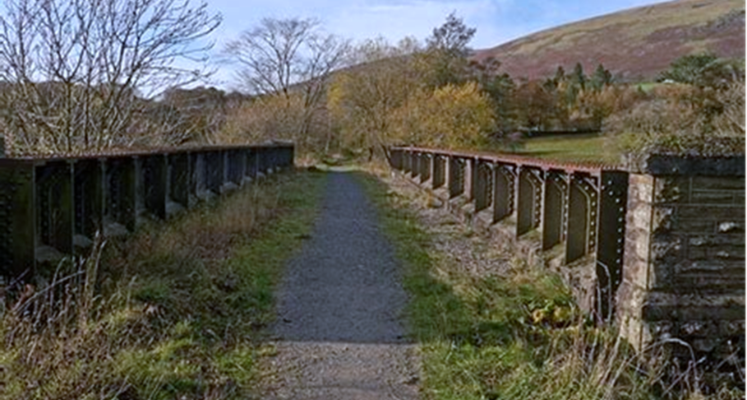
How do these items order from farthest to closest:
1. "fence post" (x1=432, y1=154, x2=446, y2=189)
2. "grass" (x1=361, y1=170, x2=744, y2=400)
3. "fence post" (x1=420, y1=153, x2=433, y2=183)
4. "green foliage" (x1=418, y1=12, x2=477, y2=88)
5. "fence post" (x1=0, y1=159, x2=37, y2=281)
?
"green foliage" (x1=418, y1=12, x2=477, y2=88) < "fence post" (x1=420, y1=153, x2=433, y2=183) < "fence post" (x1=432, y1=154, x2=446, y2=189) < "fence post" (x1=0, y1=159, x2=37, y2=281) < "grass" (x1=361, y1=170, x2=744, y2=400)

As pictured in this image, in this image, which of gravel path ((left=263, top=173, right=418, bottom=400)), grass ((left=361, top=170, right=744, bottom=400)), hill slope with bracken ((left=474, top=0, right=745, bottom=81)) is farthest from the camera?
hill slope with bracken ((left=474, top=0, right=745, bottom=81))

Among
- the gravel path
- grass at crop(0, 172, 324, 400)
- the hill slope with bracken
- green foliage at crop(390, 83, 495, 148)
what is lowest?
the gravel path

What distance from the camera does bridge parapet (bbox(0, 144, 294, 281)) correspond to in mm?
5059

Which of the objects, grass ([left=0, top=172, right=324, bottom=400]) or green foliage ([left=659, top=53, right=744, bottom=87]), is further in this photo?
green foliage ([left=659, top=53, right=744, bottom=87])

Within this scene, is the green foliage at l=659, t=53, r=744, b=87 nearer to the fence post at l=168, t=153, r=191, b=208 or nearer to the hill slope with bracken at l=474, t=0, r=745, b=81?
the fence post at l=168, t=153, r=191, b=208

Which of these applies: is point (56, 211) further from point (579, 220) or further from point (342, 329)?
point (579, 220)

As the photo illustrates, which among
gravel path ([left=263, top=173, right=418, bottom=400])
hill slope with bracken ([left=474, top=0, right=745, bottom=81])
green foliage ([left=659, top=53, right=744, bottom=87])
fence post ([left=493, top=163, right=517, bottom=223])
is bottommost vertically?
gravel path ([left=263, top=173, right=418, bottom=400])

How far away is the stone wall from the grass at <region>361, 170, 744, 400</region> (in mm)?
305

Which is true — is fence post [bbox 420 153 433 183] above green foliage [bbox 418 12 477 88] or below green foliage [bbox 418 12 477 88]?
below

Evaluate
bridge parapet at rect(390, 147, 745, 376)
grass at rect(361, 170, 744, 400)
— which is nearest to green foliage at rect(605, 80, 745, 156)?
grass at rect(361, 170, 744, 400)

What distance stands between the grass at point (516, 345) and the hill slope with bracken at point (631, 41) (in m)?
69.1

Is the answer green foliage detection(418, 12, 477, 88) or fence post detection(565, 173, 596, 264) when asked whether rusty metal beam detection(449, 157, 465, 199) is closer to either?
fence post detection(565, 173, 596, 264)

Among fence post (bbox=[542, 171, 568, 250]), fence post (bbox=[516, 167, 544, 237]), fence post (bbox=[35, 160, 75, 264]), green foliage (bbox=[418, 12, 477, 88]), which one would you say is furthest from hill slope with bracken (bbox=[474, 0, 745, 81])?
fence post (bbox=[35, 160, 75, 264])

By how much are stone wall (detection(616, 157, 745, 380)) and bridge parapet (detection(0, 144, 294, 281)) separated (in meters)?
4.10
